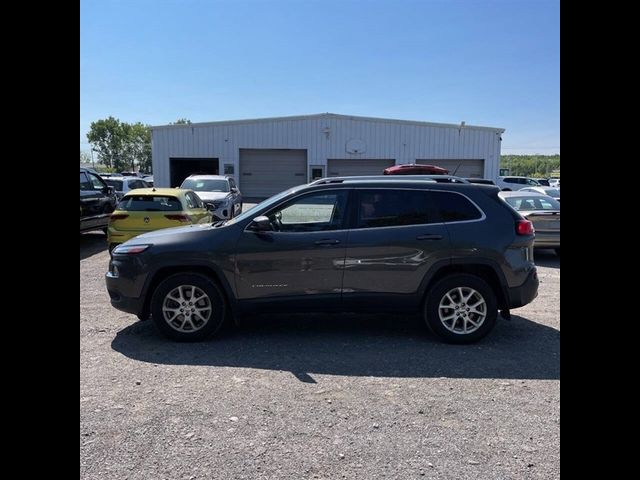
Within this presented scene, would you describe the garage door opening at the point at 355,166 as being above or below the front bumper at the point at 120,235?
above

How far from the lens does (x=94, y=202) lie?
39.1ft

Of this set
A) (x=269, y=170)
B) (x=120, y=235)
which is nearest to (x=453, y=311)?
(x=120, y=235)

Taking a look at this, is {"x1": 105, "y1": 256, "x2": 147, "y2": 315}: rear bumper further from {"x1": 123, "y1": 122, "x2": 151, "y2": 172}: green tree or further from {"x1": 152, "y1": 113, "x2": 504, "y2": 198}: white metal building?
{"x1": 123, "y1": 122, "x2": 151, "y2": 172}: green tree

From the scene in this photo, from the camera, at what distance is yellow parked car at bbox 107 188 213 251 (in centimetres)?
941

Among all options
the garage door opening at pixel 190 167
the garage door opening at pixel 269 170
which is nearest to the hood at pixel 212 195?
the garage door opening at pixel 269 170

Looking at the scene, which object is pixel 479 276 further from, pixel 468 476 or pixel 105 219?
pixel 105 219

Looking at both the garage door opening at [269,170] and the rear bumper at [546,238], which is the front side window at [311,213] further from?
the garage door opening at [269,170]

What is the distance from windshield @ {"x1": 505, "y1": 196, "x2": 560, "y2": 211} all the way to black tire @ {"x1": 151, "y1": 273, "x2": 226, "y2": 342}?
8029 millimetres

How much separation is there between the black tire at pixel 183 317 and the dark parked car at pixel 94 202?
7.25 metres

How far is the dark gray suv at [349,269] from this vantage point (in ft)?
16.5
